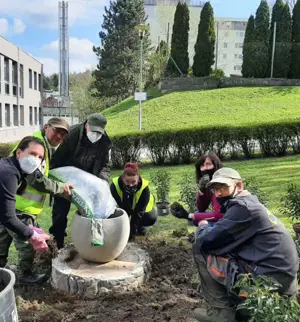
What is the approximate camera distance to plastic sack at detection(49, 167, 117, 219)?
12.4ft

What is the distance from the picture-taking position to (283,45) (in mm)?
27219

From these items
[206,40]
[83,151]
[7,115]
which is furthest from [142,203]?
[7,115]

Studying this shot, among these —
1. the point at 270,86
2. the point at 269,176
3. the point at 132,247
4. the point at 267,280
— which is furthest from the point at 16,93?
the point at 267,280

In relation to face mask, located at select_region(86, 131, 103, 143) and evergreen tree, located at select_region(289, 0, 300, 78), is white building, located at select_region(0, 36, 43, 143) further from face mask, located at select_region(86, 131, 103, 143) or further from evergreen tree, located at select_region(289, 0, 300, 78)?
face mask, located at select_region(86, 131, 103, 143)

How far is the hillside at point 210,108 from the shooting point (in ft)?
68.7

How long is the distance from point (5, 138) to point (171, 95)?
41.8 ft

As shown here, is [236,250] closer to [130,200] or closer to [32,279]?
[32,279]

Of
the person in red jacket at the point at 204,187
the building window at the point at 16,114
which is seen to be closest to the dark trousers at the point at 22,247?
the person in red jacket at the point at 204,187

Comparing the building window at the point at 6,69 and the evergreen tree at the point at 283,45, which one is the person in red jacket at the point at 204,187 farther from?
the building window at the point at 6,69

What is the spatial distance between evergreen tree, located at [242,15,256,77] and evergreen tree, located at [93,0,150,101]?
14.2m

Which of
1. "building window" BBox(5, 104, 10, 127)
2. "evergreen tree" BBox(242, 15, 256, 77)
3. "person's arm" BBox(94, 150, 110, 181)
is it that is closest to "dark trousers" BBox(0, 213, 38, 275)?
"person's arm" BBox(94, 150, 110, 181)

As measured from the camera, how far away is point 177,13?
94.9ft

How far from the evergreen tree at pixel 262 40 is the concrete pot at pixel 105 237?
1024 inches

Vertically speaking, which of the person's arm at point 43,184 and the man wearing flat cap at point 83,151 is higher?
the man wearing flat cap at point 83,151
